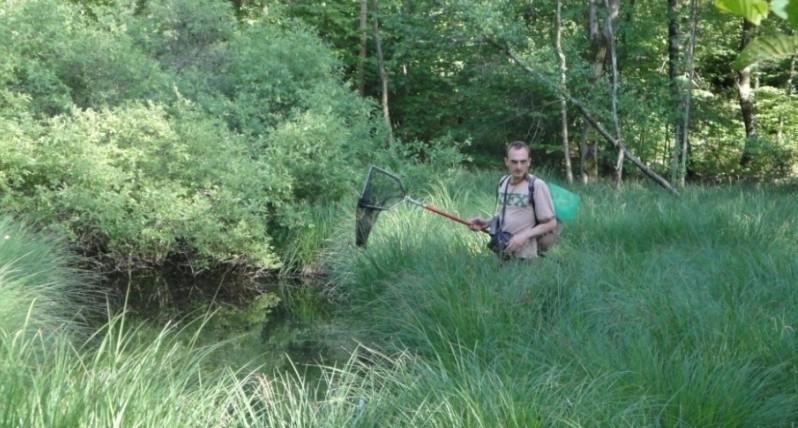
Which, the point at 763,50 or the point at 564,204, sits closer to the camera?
the point at 564,204

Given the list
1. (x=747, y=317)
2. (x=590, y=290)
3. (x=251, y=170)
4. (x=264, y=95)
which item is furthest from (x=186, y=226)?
(x=747, y=317)

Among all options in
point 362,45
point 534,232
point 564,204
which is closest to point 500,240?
point 534,232

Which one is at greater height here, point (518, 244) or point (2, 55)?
point (2, 55)

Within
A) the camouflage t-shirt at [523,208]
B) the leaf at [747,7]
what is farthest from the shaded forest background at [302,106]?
the leaf at [747,7]

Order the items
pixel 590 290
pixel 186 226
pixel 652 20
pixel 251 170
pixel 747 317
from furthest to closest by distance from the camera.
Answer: pixel 652 20 → pixel 251 170 → pixel 186 226 → pixel 590 290 → pixel 747 317

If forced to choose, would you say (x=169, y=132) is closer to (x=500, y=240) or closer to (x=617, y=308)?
(x=500, y=240)

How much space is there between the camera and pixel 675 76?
694 inches

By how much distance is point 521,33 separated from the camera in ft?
45.3

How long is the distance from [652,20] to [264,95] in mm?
8524

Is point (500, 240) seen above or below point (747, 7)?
below

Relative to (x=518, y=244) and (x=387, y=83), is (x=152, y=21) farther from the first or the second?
(x=518, y=244)

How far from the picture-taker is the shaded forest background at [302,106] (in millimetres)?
10547

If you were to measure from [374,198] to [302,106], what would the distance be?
5.75 metres

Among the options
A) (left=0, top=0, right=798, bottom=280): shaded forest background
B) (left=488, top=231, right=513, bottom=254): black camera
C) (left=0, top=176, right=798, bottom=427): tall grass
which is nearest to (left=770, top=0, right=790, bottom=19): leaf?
(left=0, top=176, right=798, bottom=427): tall grass
